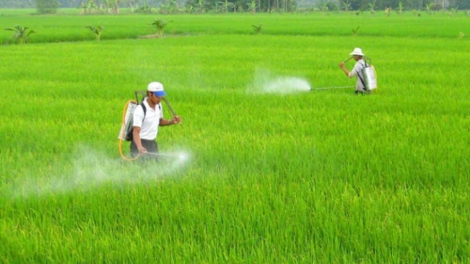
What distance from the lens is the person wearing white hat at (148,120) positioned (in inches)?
150

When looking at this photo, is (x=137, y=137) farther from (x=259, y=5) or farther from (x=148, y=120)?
(x=259, y=5)

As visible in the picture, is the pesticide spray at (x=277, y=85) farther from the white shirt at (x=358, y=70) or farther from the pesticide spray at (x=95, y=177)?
the pesticide spray at (x=95, y=177)

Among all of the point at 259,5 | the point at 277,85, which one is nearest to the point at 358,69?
the point at 277,85

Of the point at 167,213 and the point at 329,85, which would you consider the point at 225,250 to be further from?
the point at 329,85

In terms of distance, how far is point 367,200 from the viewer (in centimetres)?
331

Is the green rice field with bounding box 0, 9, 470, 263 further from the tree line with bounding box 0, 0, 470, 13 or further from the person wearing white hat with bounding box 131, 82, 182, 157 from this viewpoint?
the tree line with bounding box 0, 0, 470, 13

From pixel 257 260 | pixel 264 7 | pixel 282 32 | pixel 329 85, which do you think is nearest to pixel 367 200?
pixel 257 260

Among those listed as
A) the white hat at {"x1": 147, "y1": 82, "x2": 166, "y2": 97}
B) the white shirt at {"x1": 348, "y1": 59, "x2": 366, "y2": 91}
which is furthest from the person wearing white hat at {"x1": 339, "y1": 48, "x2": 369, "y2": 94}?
the white hat at {"x1": 147, "y1": 82, "x2": 166, "y2": 97}

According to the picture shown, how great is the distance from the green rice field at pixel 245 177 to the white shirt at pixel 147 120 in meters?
0.23

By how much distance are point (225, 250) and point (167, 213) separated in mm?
678

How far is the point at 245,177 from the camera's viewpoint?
12.9 ft

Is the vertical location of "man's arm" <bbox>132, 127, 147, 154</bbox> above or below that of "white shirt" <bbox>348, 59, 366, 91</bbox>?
above

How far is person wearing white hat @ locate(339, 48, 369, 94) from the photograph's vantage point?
7.45 meters

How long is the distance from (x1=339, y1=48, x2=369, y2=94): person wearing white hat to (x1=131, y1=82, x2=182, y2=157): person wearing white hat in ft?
12.9
